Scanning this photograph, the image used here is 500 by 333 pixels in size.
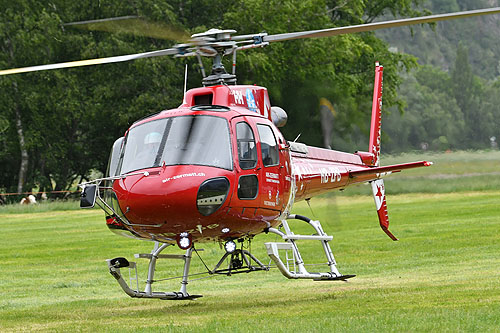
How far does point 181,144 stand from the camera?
35.4 ft

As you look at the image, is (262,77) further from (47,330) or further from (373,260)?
(47,330)

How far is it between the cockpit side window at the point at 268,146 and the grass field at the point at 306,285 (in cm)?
196

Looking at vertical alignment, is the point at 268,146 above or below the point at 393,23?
below

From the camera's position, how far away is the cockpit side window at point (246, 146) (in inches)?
438

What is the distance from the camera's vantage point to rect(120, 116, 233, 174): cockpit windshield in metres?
10.7

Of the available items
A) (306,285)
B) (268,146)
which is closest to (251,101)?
(268,146)

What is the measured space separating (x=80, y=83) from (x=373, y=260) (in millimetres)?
29299

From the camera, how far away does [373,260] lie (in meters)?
18.7

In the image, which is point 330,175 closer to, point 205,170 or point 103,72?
point 205,170

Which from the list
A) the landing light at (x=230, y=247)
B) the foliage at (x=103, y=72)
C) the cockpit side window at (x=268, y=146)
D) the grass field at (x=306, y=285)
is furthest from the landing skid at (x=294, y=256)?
the foliage at (x=103, y=72)

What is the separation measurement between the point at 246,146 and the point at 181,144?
0.93 metres

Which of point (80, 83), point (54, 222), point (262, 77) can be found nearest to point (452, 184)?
point (262, 77)

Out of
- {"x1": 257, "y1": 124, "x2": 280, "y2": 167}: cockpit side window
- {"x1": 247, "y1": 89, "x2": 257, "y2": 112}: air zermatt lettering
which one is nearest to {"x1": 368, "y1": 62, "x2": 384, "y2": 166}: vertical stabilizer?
{"x1": 247, "y1": 89, "x2": 257, "y2": 112}: air zermatt lettering

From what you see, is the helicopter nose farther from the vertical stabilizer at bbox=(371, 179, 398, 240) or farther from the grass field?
the vertical stabilizer at bbox=(371, 179, 398, 240)
